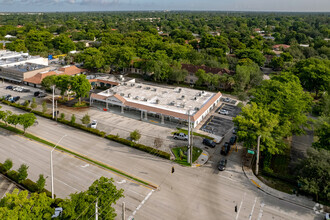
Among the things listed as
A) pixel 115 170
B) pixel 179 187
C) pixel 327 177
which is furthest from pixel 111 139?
pixel 327 177

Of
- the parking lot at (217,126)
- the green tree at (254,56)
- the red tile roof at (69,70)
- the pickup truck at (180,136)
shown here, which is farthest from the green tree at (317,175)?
the green tree at (254,56)

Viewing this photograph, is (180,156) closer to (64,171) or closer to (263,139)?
(263,139)

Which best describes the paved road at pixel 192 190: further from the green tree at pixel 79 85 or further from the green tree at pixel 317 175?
the green tree at pixel 79 85

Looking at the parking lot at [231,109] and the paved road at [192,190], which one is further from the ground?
the parking lot at [231,109]

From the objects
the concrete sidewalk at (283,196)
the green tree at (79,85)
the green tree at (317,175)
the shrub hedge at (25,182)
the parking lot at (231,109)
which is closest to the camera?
the green tree at (317,175)

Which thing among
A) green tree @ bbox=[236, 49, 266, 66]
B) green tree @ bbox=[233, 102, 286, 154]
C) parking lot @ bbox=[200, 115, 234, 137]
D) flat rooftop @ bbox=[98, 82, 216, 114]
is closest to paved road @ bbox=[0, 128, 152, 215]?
green tree @ bbox=[233, 102, 286, 154]

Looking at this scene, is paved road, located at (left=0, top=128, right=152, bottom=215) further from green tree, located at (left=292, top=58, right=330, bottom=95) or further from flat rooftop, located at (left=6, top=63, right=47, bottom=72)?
green tree, located at (left=292, top=58, right=330, bottom=95)
